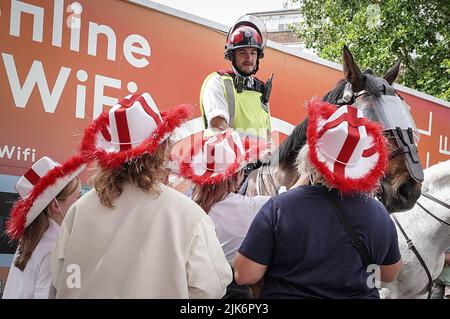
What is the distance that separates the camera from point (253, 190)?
383 centimetres

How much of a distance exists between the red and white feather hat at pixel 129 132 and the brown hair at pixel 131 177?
3cm

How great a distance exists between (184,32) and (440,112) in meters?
4.44

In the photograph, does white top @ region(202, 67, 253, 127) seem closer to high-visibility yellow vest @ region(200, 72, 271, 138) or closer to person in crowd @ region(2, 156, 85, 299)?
high-visibility yellow vest @ region(200, 72, 271, 138)

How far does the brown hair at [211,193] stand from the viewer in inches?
119

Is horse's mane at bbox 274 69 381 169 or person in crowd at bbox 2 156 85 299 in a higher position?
horse's mane at bbox 274 69 381 169

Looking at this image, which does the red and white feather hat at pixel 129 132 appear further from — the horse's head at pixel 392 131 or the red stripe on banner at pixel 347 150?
the horse's head at pixel 392 131

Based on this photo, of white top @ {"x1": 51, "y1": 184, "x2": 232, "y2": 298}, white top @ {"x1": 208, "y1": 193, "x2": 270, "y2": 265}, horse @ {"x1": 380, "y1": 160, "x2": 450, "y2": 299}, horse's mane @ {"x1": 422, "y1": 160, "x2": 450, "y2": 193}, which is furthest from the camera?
horse's mane @ {"x1": 422, "y1": 160, "x2": 450, "y2": 193}

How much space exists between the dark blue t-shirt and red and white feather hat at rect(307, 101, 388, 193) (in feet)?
0.36

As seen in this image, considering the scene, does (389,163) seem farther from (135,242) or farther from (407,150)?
(135,242)

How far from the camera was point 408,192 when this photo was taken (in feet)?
11.8

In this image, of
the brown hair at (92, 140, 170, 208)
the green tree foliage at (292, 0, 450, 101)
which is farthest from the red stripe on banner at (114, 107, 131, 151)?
the green tree foliage at (292, 0, 450, 101)

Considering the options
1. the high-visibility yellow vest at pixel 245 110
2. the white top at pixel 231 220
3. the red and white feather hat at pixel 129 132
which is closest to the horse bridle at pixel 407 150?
the high-visibility yellow vest at pixel 245 110

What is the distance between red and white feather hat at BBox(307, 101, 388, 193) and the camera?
250 centimetres
